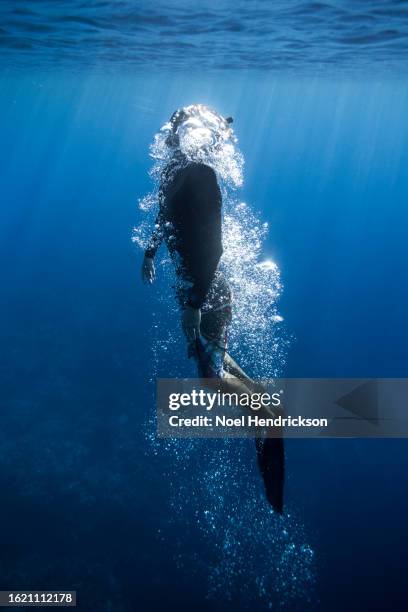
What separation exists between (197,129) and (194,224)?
3.75 feet

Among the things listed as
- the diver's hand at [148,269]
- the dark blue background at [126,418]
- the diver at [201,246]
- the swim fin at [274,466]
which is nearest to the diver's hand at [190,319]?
the diver at [201,246]

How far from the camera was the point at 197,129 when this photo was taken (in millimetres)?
4066

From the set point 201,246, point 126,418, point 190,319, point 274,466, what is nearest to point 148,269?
point 190,319

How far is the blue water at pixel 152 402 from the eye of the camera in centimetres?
775

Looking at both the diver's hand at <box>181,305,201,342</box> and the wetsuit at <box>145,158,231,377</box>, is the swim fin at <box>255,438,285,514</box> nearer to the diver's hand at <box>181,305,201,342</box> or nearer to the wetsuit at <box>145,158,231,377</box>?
the wetsuit at <box>145,158,231,377</box>

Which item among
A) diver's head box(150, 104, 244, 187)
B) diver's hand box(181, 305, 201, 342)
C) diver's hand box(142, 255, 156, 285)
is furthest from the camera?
diver's hand box(142, 255, 156, 285)

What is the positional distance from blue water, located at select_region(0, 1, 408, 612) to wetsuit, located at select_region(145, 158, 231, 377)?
17.9 ft

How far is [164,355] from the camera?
1311 centimetres

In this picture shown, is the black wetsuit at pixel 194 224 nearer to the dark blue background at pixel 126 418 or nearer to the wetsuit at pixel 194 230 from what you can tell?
the wetsuit at pixel 194 230

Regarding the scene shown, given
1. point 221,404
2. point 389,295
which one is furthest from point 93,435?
point 389,295

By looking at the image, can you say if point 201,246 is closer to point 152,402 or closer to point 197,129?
point 197,129

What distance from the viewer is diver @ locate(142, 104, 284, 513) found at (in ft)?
11.5

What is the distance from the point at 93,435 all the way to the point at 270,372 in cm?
612

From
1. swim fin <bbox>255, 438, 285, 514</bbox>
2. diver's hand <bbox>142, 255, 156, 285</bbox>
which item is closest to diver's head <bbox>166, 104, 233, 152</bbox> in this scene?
diver's hand <bbox>142, 255, 156, 285</bbox>
